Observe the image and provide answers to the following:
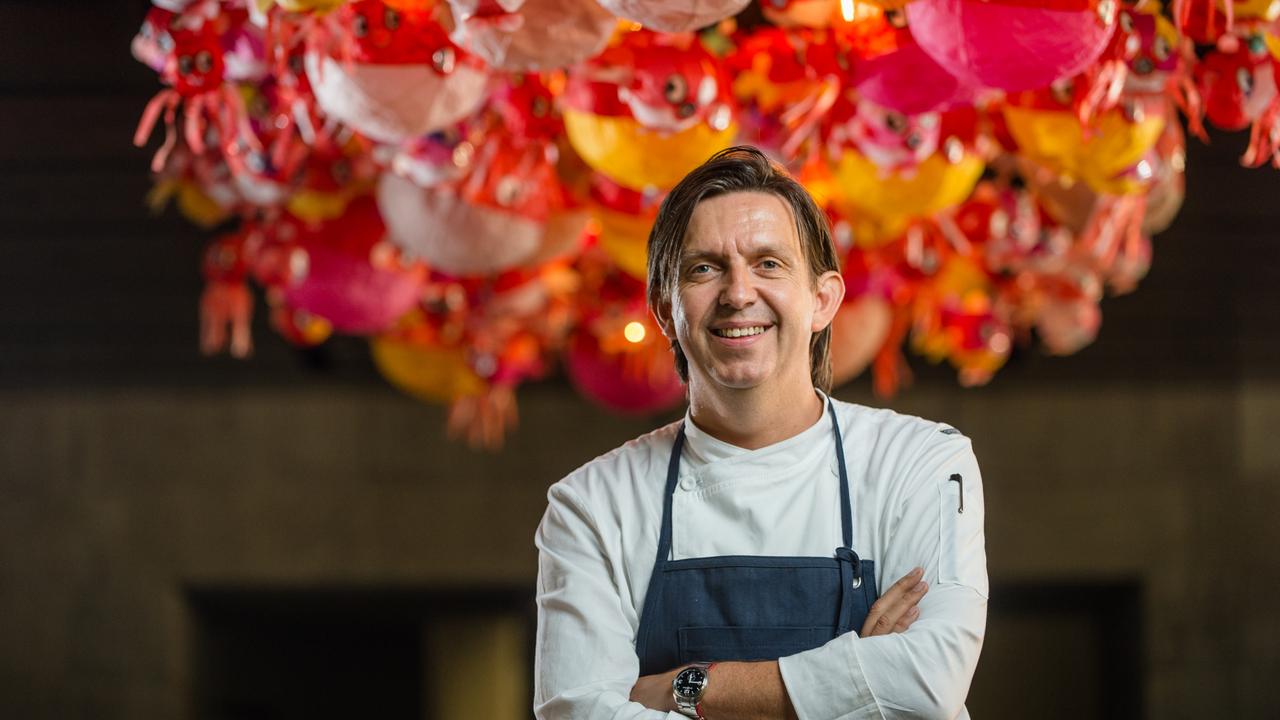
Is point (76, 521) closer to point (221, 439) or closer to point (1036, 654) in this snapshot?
point (221, 439)

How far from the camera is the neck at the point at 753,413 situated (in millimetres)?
1500

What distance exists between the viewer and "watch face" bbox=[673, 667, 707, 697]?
4.64ft

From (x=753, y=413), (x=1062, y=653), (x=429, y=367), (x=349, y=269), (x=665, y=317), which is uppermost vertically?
(x=349, y=269)

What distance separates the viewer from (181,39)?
7.40 ft

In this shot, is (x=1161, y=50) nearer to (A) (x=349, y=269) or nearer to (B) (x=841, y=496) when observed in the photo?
(B) (x=841, y=496)

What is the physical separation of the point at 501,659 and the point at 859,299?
6.94 metres

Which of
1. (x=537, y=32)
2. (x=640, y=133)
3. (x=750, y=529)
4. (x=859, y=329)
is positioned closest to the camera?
(x=750, y=529)

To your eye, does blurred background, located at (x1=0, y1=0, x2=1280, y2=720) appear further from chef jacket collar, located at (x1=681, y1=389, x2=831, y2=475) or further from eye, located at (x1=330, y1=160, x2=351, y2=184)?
chef jacket collar, located at (x1=681, y1=389, x2=831, y2=475)

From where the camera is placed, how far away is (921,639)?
1.39 metres

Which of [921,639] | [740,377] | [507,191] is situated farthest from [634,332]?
[921,639]

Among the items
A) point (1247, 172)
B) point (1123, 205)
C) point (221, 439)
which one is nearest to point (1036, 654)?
point (1247, 172)

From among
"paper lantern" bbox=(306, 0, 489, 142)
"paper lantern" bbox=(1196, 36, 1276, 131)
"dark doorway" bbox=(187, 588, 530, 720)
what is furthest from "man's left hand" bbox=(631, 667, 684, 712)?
"dark doorway" bbox=(187, 588, 530, 720)

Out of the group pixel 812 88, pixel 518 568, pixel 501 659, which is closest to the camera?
pixel 812 88

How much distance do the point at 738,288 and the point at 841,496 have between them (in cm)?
24
